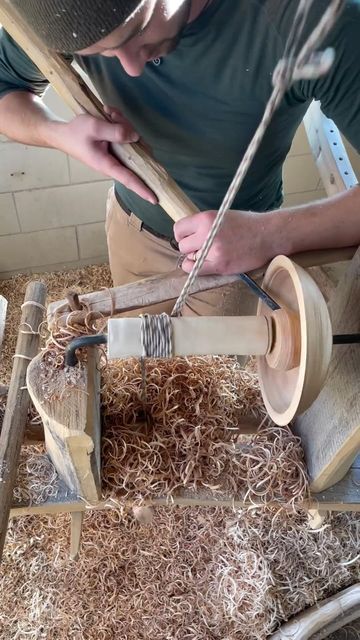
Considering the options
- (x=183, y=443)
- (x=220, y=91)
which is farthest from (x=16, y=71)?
(x=183, y=443)

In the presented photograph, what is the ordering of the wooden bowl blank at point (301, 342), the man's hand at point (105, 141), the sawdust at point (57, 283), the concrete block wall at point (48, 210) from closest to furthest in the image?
the wooden bowl blank at point (301, 342)
the man's hand at point (105, 141)
the concrete block wall at point (48, 210)
the sawdust at point (57, 283)

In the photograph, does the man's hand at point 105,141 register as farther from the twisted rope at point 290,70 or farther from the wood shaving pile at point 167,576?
the wood shaving pile at point 167,576

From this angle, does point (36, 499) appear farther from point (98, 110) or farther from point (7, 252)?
point (7, 252)

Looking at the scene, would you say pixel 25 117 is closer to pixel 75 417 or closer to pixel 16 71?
pixel 16 71

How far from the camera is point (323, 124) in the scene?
1254mm

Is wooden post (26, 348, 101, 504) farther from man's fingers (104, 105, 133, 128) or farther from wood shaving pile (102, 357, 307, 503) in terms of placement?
man's fingers (104, 105, 133, 128)

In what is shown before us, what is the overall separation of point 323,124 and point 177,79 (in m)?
0.44

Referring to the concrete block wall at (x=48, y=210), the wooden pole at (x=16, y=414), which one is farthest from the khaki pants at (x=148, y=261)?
the concrete block wall at (x=48, y=210)

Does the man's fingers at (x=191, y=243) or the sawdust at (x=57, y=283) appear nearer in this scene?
the man's fingers at (x=191, y=243)

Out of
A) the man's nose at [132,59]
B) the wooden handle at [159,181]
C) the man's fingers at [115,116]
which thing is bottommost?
the wooden handle at [159,181]

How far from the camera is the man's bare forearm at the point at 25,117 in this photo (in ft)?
3.53

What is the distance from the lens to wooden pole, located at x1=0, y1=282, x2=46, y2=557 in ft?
2.69

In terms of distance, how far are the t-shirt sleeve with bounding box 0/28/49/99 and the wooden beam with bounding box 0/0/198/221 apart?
208 millimetres

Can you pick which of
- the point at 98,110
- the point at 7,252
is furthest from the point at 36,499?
the point at 7,252
